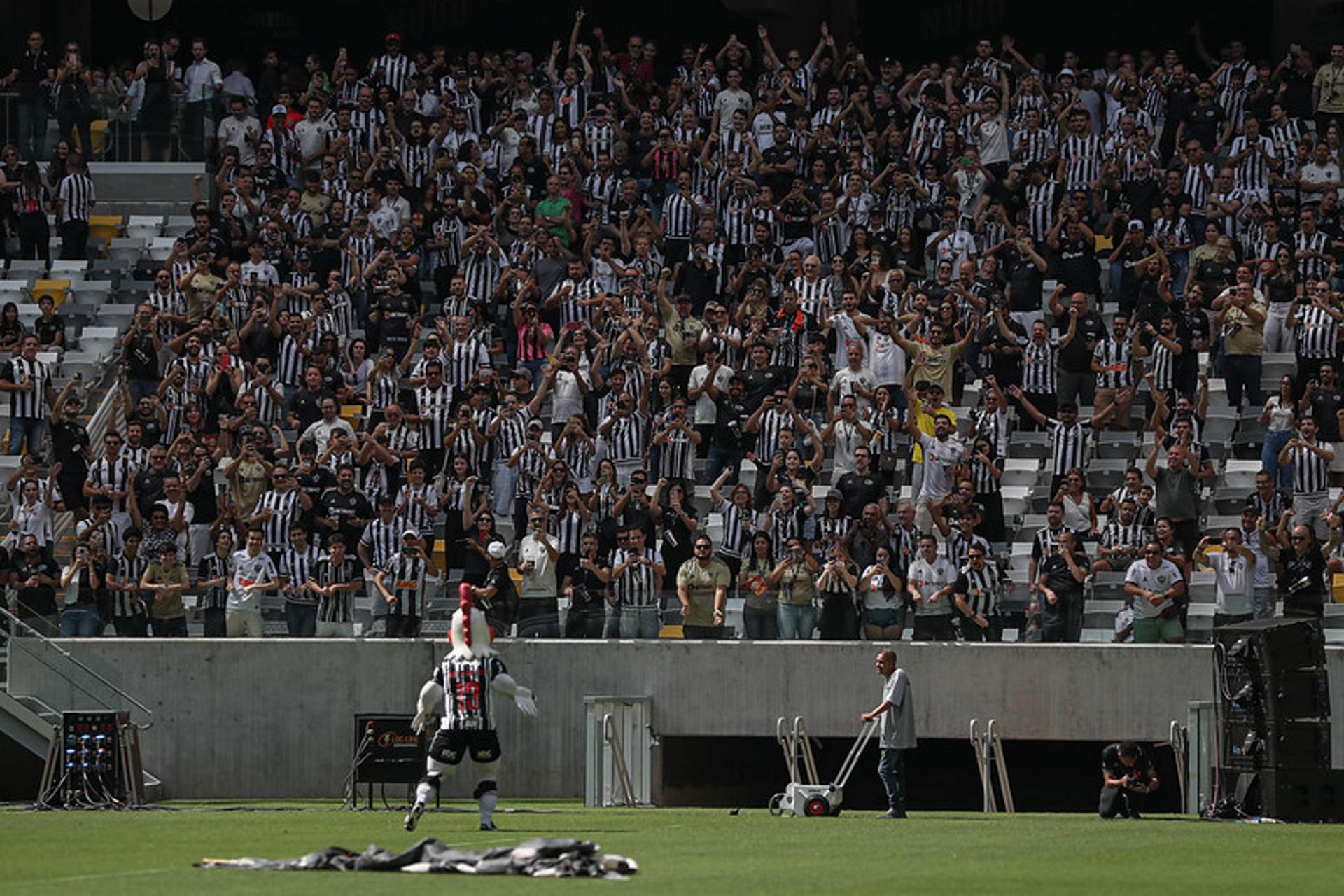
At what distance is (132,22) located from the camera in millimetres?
44562

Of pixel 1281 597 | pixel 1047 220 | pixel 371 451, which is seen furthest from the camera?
pixel 1047 220

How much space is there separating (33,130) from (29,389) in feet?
24.7

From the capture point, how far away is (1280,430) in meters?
28.6

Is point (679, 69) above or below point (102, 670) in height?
above

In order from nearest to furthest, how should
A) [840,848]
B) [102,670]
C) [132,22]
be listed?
[840,848] < [102,670] < [132,22]

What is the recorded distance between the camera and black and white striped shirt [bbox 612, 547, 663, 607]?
89.7 feet

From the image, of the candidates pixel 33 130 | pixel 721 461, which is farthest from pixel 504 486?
pixel 33 130

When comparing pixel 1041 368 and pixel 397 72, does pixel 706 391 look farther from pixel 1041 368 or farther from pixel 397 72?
pixel 397 72

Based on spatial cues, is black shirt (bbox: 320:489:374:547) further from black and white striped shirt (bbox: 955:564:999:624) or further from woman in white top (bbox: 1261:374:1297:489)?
woman in white top (bbox: 1261:374:1297:489)

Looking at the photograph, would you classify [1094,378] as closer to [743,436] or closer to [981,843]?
[743,436]

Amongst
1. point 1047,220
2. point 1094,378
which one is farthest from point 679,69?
point 1094,378

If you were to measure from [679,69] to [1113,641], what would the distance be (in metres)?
14.0

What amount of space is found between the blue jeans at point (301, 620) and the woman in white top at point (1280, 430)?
426 inches

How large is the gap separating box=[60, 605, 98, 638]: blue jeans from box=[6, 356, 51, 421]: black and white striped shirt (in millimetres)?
4912
